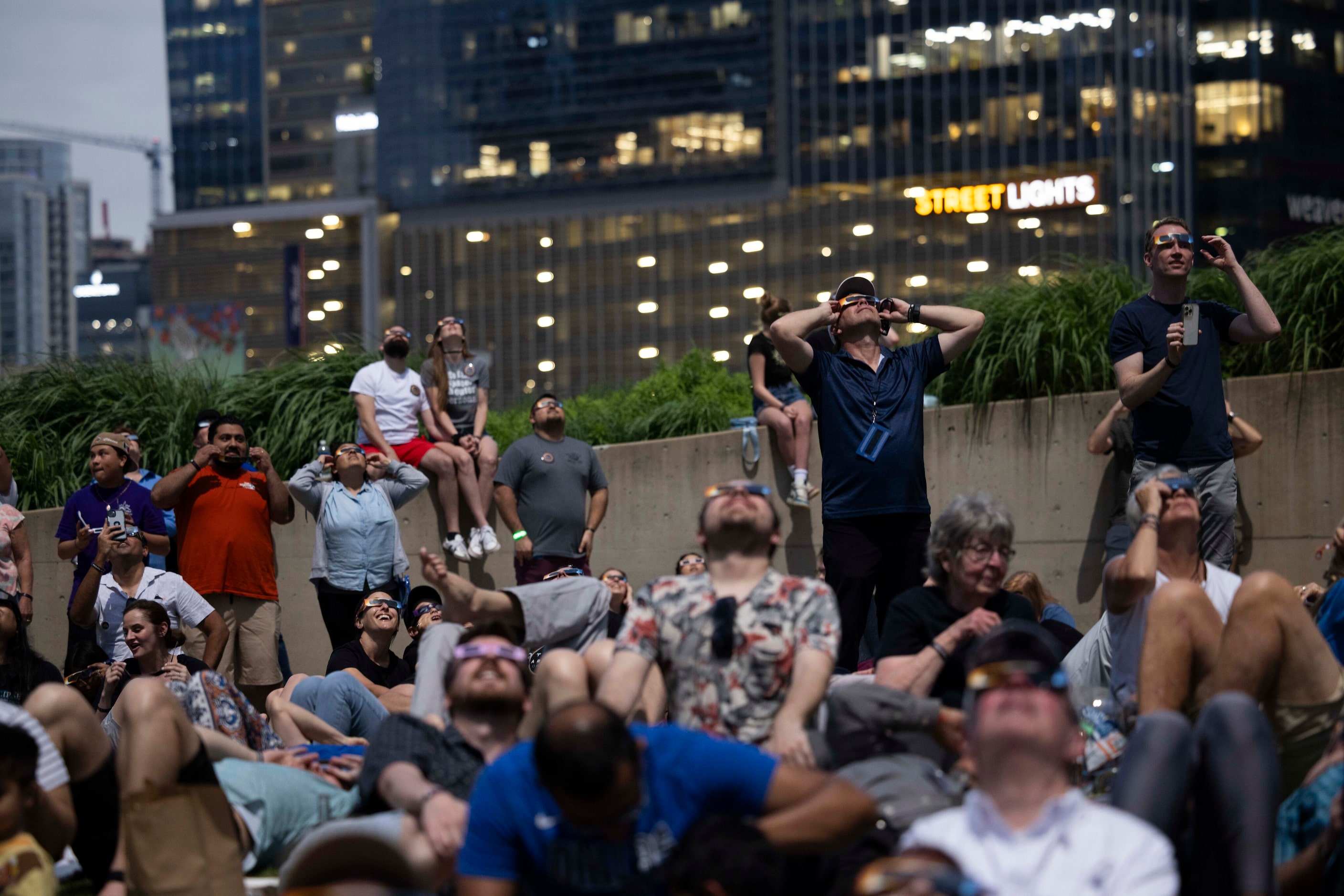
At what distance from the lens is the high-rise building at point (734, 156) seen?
59688 mm

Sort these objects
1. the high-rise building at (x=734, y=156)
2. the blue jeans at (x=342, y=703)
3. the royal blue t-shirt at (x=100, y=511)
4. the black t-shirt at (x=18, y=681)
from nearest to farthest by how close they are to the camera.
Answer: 1. the black t-shirt at (x=18, y=681)
2. the blue jeans at (x=342, y=703)
3. the royal blue t-shirt at (x=100, y=511)
4. the high-rise building at (x=734, y=156)

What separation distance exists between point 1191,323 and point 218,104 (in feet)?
411

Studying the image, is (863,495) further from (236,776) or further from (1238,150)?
(1238,150)

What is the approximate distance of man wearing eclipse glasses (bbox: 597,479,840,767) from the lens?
371 cm

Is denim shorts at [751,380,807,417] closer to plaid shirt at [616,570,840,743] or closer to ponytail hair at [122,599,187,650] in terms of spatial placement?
ponytail hair at [122,599,187,650]

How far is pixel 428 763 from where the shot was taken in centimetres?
384

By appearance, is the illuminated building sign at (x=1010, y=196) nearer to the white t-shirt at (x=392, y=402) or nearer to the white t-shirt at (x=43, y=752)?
the white t-shirt at (x=392, y=402)

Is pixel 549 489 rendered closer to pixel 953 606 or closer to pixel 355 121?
pixel 953 606

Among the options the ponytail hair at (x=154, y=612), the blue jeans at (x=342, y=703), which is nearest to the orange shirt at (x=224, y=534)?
the ponytail hair at (x=154, y=612)

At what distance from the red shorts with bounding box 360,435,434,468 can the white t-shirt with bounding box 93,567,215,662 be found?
1920 mm

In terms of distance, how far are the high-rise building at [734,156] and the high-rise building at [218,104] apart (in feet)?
137

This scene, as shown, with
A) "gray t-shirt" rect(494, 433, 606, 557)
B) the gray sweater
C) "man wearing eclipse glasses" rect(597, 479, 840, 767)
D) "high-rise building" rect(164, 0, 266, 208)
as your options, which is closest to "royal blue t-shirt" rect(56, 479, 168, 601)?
the gray sweater

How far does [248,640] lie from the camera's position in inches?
307

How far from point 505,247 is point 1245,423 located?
223 ft
